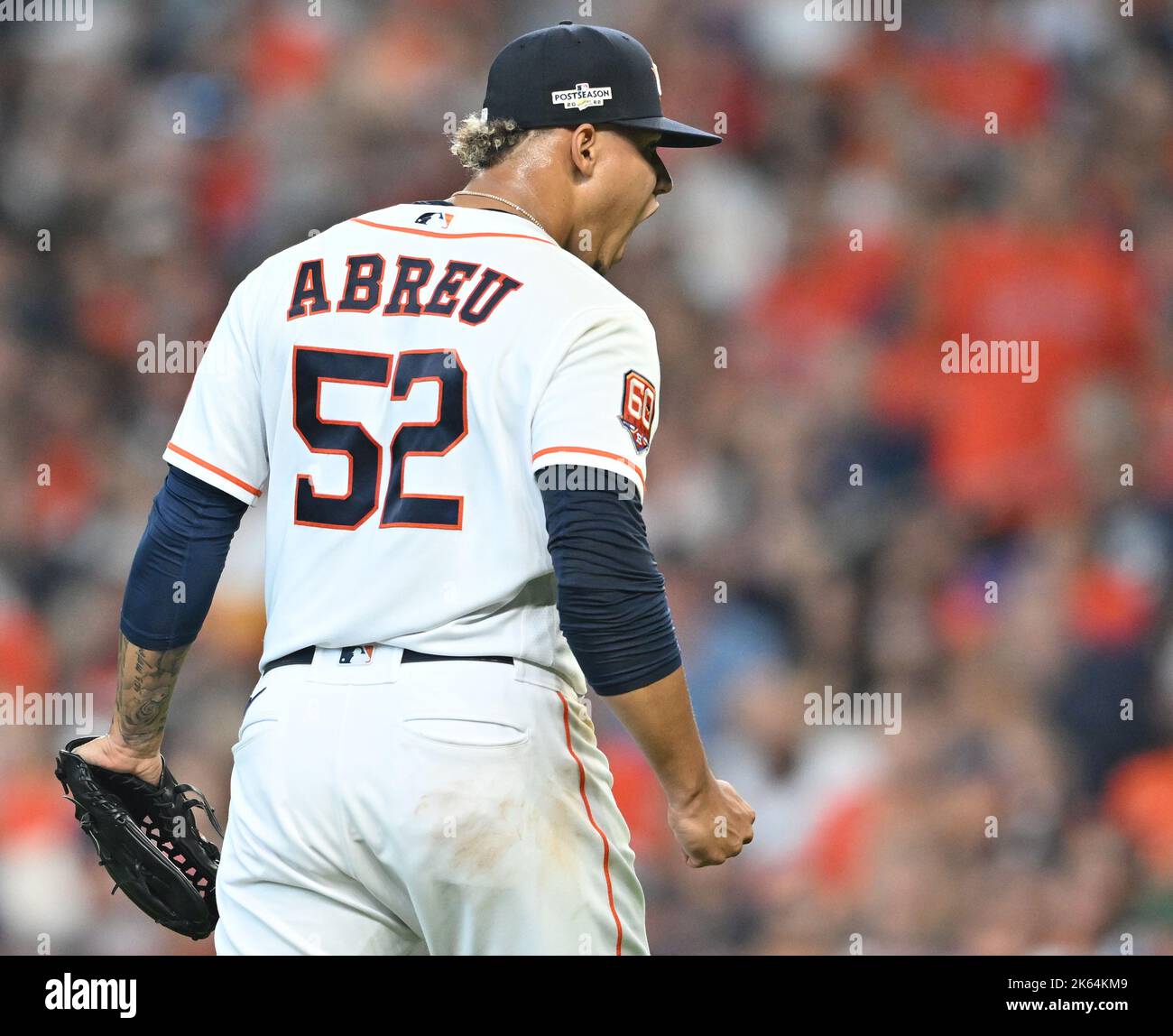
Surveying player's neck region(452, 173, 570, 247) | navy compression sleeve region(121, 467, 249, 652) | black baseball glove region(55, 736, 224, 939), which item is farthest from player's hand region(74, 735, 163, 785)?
player's neck region(452, 173, 570, 247)

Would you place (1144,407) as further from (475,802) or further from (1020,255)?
(475,802)

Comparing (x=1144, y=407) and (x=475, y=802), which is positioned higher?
(x=1144, y=407)

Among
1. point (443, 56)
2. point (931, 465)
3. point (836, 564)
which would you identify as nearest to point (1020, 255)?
point (931, 465)

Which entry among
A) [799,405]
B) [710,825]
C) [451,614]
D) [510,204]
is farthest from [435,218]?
[799,405]

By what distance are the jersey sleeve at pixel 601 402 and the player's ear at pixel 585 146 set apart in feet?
1.01

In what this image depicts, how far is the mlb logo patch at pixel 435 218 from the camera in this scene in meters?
1.94

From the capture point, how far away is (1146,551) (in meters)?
4.48

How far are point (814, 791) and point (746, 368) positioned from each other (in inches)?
58.0

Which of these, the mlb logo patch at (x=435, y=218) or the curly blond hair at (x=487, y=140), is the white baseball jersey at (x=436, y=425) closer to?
the mlb logo patch at (x=435, y=218)

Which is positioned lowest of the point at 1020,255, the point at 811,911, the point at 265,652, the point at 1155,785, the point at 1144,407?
the point at 811,911

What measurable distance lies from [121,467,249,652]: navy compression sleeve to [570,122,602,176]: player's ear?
2.18 ft

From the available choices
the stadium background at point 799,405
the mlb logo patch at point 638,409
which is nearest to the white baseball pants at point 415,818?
the mlb logo patch at point 638,409

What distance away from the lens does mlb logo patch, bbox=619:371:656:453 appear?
1.79 metres

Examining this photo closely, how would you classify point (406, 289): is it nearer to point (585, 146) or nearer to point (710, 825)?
point (585, 146)
